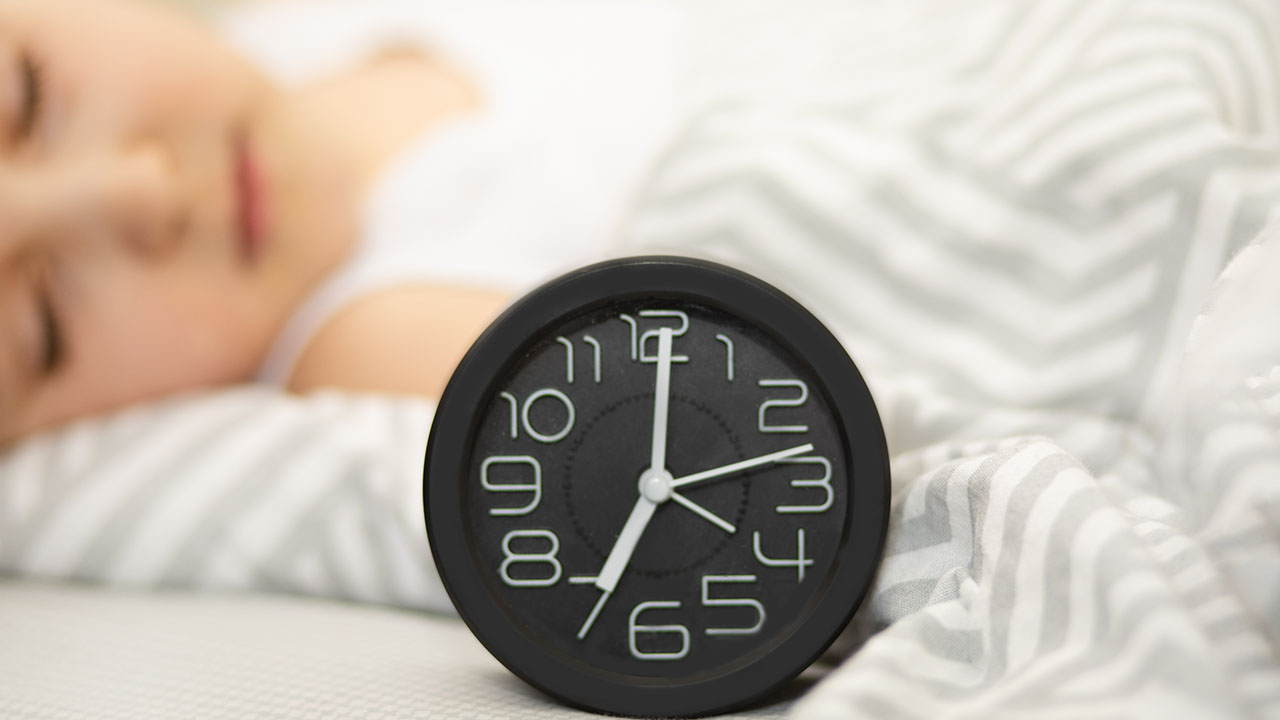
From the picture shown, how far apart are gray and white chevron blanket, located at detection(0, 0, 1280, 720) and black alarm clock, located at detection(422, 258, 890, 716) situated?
0.21 feet

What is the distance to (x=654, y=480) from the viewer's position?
1.59 feet

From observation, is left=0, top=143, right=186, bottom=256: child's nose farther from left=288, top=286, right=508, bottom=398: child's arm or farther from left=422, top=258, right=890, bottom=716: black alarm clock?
left=422, top=258, right=890, bottom=716: black alarm clock

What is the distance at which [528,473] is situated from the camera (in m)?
0.50

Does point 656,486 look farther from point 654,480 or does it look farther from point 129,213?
point 129,213

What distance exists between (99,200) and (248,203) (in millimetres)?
167

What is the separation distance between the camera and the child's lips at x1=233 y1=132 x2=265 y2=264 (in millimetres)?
901

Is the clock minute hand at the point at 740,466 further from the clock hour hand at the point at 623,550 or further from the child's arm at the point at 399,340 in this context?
the child's arm at the point at 399,340

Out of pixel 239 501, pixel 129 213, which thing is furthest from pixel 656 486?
pixel 129 213

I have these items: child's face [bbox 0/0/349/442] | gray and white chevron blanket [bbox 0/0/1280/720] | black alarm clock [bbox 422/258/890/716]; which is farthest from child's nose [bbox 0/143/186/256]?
black alarm clock [bbox 422/258/890/716]

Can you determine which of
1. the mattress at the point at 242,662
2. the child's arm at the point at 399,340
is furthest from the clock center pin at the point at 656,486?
the child's arm at the point at 399,340

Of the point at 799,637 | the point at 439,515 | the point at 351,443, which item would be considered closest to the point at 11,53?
the point at 351,443

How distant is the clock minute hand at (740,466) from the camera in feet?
1.60

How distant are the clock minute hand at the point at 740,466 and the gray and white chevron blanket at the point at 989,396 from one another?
0.25 ft

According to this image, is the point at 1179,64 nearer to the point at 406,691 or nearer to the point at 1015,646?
the point at 1015,646
